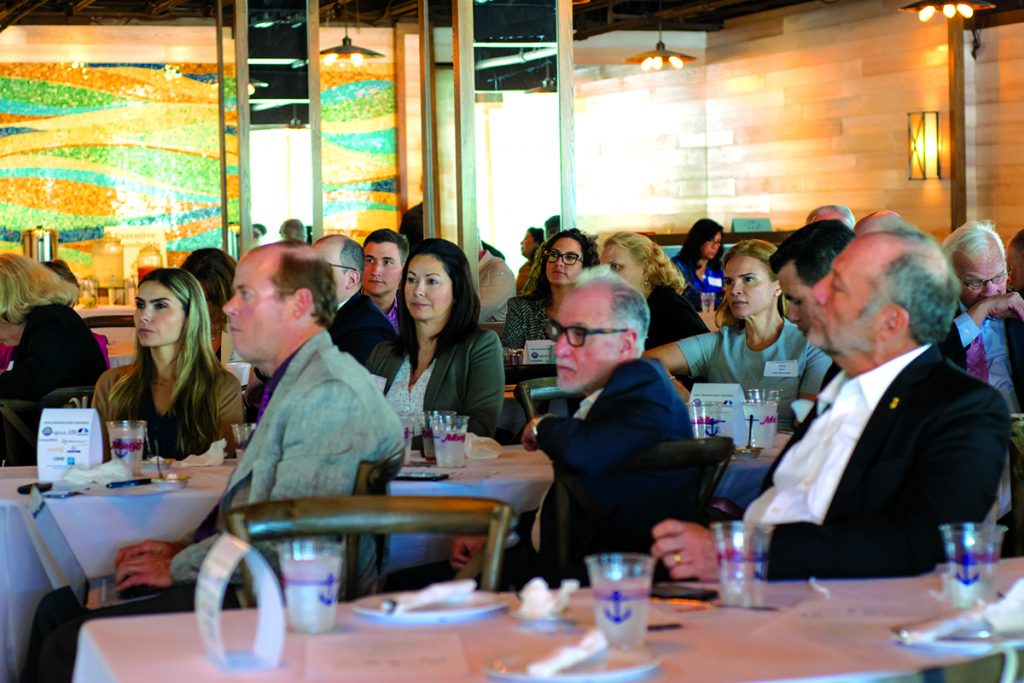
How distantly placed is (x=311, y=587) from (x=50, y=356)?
3.83 m

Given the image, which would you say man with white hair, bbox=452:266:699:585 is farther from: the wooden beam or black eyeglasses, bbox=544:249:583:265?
the wooden beam

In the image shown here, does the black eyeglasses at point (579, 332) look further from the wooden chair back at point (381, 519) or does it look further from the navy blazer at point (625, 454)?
the wooden chair back at point (381, 519)

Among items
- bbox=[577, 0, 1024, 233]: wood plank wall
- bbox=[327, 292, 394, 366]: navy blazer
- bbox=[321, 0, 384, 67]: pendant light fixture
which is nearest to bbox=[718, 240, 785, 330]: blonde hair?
bbox=[327, 292, 394, 366]: navy blazer

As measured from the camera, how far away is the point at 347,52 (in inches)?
546

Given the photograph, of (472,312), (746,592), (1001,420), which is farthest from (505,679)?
(472,312)

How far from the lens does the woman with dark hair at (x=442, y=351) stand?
464 cm

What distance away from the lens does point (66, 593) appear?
11.0ft

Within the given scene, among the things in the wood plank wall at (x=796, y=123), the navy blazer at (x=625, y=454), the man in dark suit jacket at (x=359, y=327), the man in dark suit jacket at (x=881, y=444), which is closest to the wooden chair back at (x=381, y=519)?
the man in dark suit jacket at (x=881, y=444)

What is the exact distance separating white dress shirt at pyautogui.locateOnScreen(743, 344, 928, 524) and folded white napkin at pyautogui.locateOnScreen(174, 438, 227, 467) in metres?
1.80

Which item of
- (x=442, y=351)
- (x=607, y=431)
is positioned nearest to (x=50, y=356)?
(x=442, y=351)

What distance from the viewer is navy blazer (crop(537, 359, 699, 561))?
10.0 feet

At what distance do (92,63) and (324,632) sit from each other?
14.2 m

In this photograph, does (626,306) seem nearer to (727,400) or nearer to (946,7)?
(727,400)

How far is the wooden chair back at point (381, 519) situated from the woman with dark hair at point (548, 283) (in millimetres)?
4110
